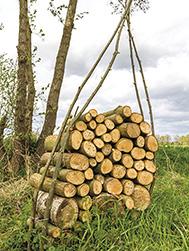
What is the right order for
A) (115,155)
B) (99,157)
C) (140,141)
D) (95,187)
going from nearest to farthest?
(95,187)
(99,157)
(115,155)
(140,141)

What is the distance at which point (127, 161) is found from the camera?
5336 millimetres

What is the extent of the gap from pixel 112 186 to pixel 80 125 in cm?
75

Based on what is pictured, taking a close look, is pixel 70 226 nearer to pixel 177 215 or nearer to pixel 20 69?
pixel 177 215

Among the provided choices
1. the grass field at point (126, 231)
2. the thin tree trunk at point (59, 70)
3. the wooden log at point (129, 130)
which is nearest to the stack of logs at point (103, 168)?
the wooden log at point (129, 130)

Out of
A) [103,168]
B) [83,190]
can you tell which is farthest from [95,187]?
[103,168]

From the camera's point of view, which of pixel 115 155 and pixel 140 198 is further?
pixel 140 198

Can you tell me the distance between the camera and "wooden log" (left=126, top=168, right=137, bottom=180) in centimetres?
533

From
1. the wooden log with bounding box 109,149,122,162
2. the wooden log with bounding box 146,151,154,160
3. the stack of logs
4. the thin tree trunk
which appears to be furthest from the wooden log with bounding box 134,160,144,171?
the thin tree trunk

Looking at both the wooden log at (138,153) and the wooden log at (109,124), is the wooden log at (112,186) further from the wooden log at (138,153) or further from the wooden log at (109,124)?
the wooden log at (109,124)

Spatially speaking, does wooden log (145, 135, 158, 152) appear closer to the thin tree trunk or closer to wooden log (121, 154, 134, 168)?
wooden log (121, 154, 134, 168)

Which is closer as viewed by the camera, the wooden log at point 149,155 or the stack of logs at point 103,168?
the stack of logs at point 103,168

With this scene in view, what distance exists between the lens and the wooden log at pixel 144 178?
543 centimetres

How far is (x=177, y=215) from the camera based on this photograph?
5133mm

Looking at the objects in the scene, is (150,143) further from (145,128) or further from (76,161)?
(76,161)
